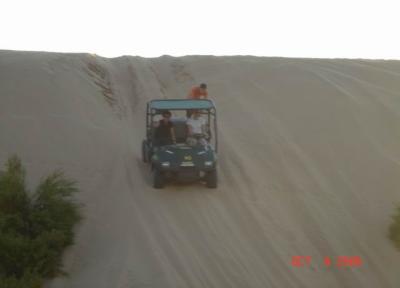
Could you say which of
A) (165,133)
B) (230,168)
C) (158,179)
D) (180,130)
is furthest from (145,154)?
(230,168)

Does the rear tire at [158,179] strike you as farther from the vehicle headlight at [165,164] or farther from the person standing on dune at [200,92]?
the person standing on dune at [200,92]

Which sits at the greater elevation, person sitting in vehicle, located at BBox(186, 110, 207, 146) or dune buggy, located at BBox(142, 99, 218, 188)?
person sitting in vehicle, located at BBox(186, 110, 207, 146)

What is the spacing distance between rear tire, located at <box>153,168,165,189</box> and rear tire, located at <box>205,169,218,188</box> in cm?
97

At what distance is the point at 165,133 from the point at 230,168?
2.22m

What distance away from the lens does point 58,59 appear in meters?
25.7

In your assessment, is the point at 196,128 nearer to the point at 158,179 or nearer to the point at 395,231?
the point at 158,179

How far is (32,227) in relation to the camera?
1309 cm

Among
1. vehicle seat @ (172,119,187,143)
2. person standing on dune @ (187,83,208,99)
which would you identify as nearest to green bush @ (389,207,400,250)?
vehicle seat @ (172,119,187,143)

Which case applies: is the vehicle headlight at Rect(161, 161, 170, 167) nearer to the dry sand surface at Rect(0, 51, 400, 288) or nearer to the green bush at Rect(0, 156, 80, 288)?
the dry sand surface at Rect(0, 51, 400, 288)

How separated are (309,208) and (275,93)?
30.0 ft

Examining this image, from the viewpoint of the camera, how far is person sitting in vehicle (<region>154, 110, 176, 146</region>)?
53.3 feet

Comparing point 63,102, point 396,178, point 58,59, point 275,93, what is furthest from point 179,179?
point 58,59

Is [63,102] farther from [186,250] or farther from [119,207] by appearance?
[186,250]

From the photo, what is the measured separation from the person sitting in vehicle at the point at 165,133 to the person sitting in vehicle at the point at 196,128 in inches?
16.3
